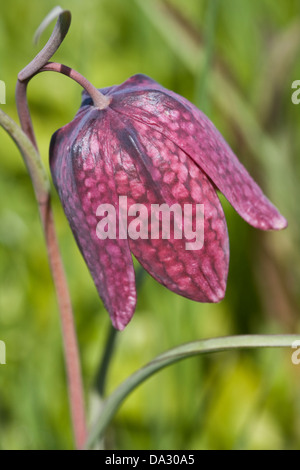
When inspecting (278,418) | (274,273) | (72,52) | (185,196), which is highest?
(72,52)

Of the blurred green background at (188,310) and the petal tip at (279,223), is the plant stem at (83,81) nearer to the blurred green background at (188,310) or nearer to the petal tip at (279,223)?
the petal tip at (279,223)

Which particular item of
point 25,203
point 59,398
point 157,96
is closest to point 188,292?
point 157,96

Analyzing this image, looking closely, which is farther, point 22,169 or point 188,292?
point 22,169

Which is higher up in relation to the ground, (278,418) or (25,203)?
(25,203)

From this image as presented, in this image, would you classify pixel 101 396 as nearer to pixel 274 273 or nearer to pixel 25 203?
pixel 274 273

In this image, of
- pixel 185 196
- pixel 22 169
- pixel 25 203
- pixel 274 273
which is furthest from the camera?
pixel 22 169

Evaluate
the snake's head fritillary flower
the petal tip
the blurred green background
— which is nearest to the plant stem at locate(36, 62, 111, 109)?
the snake's head fritillary flower

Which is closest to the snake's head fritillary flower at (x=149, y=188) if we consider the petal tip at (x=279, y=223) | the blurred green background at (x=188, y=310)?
Answer: the petal tip at (x=279, y=223)
